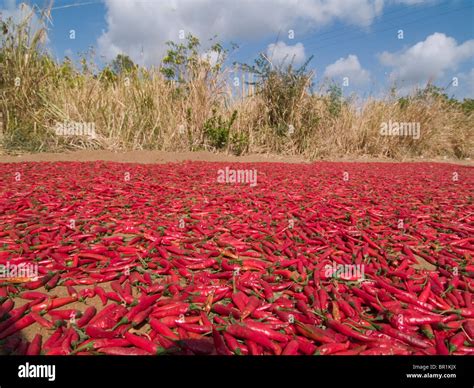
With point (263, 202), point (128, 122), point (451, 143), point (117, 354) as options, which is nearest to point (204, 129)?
point (128, 122)

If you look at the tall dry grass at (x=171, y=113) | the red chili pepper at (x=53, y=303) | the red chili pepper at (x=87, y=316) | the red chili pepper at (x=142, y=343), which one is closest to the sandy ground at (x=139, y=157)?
the tall dry grass at (x=171, y=113)

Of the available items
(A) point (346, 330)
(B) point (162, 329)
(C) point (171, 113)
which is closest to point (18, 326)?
(B) point (162, 329)

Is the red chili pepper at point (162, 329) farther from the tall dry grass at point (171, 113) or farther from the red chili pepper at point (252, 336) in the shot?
the tall dry grass at point (171, 113)

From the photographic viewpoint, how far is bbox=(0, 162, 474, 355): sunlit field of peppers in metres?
2.14

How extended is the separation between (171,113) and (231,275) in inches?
411

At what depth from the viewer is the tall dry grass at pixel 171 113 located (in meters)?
11.3

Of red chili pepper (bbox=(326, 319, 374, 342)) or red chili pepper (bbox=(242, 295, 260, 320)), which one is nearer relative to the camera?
red chili pepper (bbox=(326, 319, 374, 342))

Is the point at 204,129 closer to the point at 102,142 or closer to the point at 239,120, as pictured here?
the point at 239,120

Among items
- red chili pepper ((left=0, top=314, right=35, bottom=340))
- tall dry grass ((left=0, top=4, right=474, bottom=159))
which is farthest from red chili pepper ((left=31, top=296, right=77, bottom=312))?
tall dry grass ((left=0, top=4, right=474, bottom=159))

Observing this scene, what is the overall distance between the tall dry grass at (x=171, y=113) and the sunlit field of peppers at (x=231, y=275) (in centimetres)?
675

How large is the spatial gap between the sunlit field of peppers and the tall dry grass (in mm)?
6752

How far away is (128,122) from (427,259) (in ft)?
36.1

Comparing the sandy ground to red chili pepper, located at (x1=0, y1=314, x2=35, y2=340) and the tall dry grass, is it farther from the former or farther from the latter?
red chili pepper, located at (x1=0, y1=314, x2=35, y2=340)
